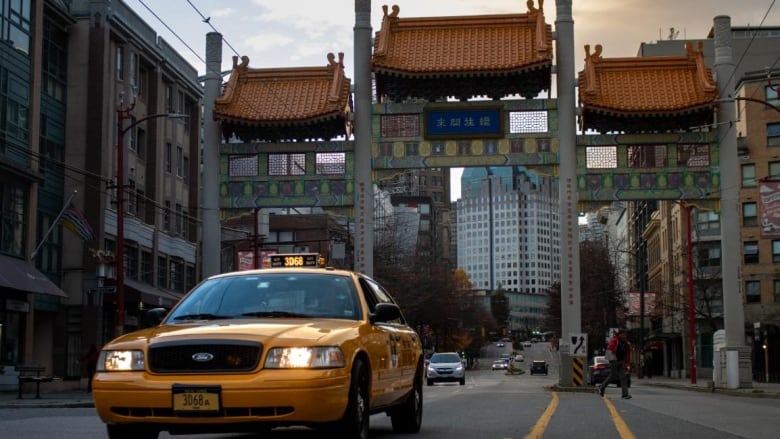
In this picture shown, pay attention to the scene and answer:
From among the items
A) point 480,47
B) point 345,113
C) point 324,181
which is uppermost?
point 480,47

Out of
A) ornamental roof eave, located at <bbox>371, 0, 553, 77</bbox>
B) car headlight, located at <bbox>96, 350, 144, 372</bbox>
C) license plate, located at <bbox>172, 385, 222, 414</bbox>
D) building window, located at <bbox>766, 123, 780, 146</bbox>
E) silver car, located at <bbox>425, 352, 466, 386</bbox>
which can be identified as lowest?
silver car, located at <bbox>425, 352, 466, 386</bbox>

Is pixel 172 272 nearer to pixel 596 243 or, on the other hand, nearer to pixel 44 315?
pixel 44 315

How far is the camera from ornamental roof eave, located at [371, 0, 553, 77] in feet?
110

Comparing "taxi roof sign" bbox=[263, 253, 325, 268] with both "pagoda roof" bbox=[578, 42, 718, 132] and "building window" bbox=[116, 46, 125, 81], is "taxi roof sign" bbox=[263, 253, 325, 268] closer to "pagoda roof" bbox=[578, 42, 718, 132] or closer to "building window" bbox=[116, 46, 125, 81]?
"pagoda roof" bbox=[578, 42, 718, 132]

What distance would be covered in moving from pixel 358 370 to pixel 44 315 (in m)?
33.3

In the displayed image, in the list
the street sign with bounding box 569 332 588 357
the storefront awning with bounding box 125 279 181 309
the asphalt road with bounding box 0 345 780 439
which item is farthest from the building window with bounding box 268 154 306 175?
the asphalt road with bounding box 0 345 780 439

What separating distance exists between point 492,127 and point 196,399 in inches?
1042

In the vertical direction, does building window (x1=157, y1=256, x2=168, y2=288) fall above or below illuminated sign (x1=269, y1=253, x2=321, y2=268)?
above

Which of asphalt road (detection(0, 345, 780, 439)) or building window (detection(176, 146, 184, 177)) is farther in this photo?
building window (detection(176, 146, 184, 177))

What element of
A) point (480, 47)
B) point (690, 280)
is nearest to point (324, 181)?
point (480, 47)

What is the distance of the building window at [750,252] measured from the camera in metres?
62.0

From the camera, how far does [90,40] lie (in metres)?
41.2

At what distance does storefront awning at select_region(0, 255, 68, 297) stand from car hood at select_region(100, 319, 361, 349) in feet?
81.2

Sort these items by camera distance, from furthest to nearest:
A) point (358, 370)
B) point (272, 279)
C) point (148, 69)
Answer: point (148, 69) → point (272, 279) → point (358, 370)
